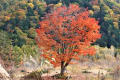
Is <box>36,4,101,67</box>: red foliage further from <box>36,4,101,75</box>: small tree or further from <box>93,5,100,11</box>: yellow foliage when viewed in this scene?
<box>93,5,100,11</box>: yellow foliage

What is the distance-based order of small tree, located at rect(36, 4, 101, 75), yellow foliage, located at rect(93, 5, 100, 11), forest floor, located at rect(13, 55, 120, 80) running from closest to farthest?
forest floor, located at rect(13, 55, 120, 80), small tree, located at rect(36, 4, 101, 75), yellow foliage, located at rect(93, 5, 100, 11)

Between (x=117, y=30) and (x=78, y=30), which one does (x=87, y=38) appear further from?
(x=117, y=30)

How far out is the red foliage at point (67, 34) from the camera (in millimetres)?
15109

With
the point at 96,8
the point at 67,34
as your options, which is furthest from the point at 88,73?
the point at 96,8

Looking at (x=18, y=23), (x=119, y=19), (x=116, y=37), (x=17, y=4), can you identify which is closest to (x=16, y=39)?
(x=18, y=23)

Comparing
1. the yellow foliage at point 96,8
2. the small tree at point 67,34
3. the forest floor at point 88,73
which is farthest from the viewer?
the yellow foliage at point 96,8

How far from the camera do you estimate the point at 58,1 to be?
5812cm

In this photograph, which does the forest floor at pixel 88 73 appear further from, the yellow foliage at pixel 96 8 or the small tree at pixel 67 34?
the yellow foliage at pixel 96 8

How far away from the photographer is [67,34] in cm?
1540

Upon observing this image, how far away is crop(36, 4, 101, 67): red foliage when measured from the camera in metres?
15.1

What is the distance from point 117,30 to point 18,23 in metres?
22.3

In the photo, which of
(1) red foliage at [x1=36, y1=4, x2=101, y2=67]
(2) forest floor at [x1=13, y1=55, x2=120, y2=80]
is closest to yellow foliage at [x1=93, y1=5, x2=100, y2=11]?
(2) forest floor at [x1=13, y1=55, x2=120, y2=80]

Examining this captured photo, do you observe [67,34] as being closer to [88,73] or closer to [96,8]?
[88,73]

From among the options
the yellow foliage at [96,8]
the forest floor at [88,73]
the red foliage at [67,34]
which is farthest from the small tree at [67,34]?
the yellow foliage at [96,8]
